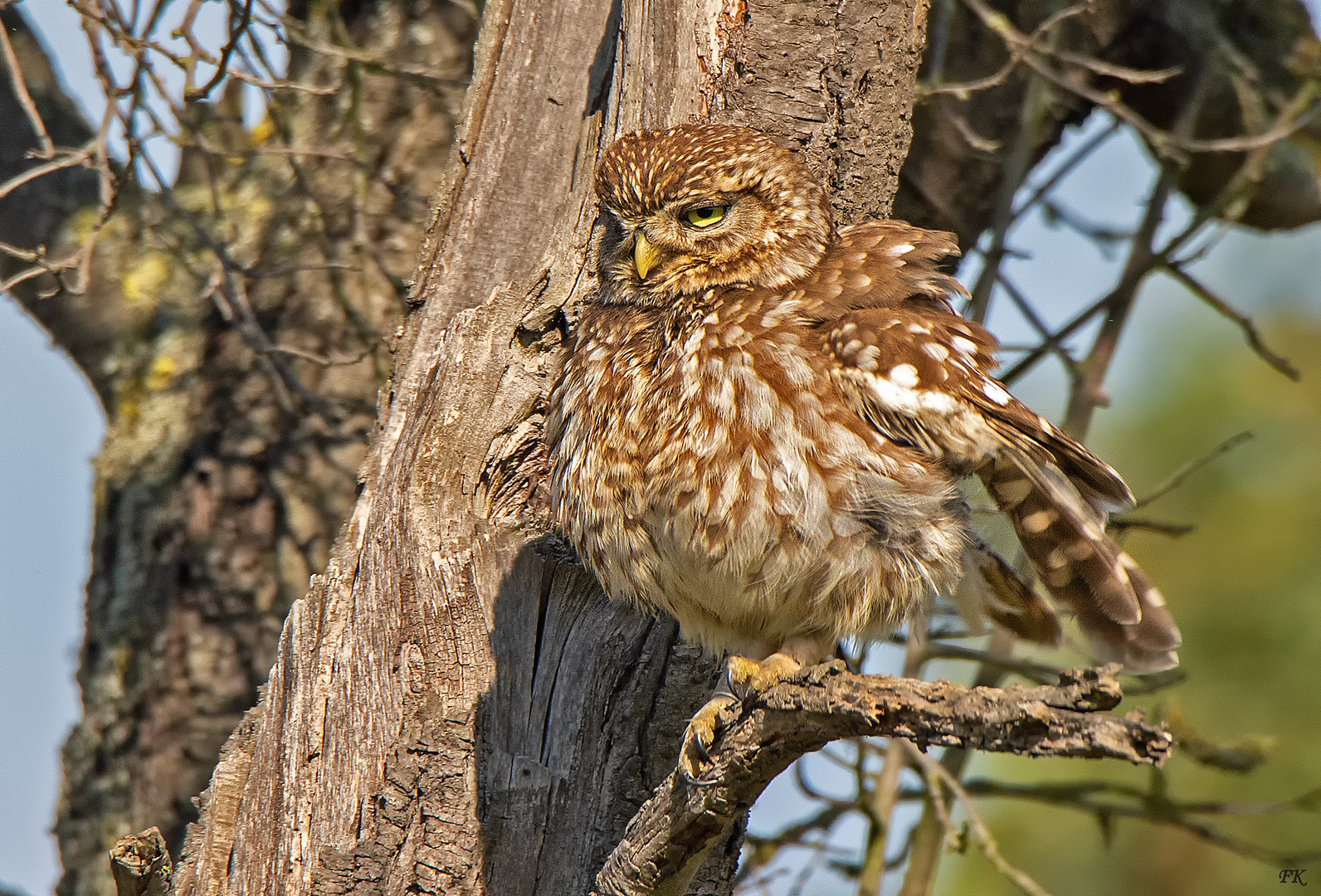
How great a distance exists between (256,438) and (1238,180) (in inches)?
138

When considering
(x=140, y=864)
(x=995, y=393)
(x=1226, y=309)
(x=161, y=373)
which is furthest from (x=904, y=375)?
(x=161, y=373)

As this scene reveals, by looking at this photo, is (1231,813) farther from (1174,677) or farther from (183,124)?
(183,124)

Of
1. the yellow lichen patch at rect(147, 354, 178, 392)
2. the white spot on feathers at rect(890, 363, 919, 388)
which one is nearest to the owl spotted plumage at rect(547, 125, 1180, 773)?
the white spot on feathers at rect(890, 363, 919, 388)

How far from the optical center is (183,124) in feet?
12.3

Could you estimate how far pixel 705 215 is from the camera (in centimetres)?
283

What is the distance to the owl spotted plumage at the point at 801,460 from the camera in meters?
2.34

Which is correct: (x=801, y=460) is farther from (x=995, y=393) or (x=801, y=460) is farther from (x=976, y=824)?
(x=976, y=824)

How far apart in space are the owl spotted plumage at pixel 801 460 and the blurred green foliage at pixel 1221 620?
11.6 ft

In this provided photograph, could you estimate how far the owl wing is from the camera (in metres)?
2.34

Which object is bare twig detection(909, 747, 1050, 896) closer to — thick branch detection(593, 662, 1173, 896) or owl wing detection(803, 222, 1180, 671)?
owl wing detection(803, 222, 1180, 671)

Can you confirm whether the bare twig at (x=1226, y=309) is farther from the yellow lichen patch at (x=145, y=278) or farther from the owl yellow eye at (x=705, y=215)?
the yellow lichen patch at (x=145, y=278)

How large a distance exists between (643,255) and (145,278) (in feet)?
8.88

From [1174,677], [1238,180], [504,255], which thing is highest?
[1238,180]

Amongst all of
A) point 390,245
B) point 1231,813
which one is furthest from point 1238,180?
point 390,245
